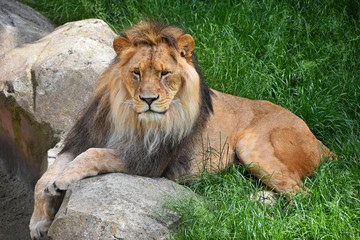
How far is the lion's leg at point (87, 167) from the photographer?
3740mm

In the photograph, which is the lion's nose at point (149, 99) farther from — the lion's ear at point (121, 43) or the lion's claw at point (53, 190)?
the lion's claw at point (53, 190)

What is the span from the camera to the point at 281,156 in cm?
444

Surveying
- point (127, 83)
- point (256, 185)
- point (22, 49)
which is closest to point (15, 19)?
point (22, 49)

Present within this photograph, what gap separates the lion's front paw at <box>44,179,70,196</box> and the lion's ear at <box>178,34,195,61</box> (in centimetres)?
128

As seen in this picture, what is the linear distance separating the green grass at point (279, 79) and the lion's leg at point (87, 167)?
2.19 ft

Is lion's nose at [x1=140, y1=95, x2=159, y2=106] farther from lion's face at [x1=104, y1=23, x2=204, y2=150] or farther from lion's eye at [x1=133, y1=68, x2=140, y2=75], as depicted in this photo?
lion's eye at [x1=133, y1=68, x2=140, y2=75]

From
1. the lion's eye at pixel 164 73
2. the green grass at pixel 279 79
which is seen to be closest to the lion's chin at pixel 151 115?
the lion's eye at pixel 164 73

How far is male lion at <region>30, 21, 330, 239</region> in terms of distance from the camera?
3.75m

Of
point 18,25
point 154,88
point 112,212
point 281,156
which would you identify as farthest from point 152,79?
point 18,25

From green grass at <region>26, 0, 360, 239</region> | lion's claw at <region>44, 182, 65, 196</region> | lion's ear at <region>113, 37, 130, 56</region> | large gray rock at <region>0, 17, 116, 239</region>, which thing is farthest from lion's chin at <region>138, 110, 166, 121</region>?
large gray rock at <region>0, 17, 116, 239</region>

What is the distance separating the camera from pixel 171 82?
12.3 ft

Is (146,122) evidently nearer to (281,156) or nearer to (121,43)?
(121,43)

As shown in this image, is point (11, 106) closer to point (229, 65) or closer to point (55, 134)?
point (55, 134)

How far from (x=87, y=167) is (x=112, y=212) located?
59 cm
